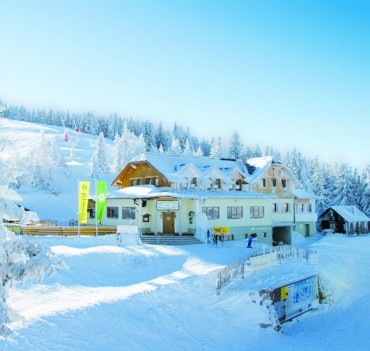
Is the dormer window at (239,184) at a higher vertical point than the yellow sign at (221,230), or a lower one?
higher

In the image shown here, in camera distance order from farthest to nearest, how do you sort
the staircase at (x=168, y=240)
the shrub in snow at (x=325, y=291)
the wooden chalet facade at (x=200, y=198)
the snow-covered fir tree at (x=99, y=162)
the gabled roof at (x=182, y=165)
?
1. the snow-covered fir tree at (x=99, y=162)
2. the gabled roof at (x=182, y=165)
3. the wooden chalet facade at (x=200, y=198)
4. the staircase at (x=168, y=240)
5. the shrub in snow at (x=325, y=291)

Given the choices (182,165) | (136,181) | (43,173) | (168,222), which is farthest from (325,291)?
(43,173)

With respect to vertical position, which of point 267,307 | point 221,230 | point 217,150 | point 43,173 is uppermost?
point 217,150

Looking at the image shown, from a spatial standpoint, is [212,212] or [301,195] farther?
[301,195]

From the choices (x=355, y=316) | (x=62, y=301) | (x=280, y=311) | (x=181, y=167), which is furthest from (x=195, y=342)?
(x=181, y=167)

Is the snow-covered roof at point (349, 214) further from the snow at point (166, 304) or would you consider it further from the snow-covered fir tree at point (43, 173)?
the snow-covered fir tree at point (43, 173)

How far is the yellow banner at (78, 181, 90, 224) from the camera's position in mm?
34500

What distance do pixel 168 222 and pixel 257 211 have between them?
32.5 ft

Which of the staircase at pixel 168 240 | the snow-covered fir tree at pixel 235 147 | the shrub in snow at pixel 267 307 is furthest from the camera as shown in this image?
the snow-covered fir tree at pixel 235 147

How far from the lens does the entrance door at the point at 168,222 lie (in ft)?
121

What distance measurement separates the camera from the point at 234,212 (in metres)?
39.9

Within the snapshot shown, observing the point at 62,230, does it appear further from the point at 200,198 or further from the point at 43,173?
the point at 43,173

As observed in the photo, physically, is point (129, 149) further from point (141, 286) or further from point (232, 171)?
point (141, 286)

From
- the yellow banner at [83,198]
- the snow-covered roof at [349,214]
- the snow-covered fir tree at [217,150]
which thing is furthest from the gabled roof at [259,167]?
the snow-covered fir tree at [217,150]
